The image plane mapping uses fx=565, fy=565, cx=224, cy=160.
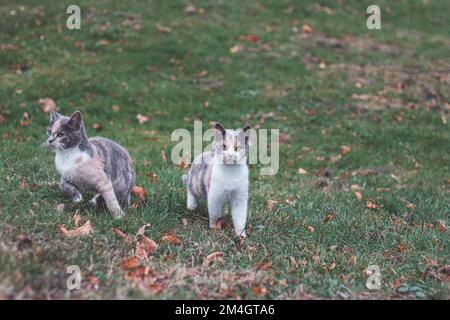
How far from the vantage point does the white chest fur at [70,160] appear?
255 inches

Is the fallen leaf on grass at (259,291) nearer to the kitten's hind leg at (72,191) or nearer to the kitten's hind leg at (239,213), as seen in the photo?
the kitten's hind leg at (239,213)

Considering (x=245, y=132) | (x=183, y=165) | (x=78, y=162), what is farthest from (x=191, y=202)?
(x=183, y=165)

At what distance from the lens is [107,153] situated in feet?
22.6

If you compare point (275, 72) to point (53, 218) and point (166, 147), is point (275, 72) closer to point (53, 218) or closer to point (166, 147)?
point (166, 147)

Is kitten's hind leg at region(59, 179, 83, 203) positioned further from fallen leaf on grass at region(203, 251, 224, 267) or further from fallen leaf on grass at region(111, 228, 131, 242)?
fallen leaf on grass at region(203, 251, 224, 267)

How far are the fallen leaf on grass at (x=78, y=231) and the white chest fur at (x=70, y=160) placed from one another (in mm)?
921

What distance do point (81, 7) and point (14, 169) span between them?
11430mm

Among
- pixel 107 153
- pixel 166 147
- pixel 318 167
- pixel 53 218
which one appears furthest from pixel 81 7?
pixel 53 218

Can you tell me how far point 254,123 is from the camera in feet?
43.7

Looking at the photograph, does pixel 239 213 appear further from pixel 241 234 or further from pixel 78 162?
pixel 78 162

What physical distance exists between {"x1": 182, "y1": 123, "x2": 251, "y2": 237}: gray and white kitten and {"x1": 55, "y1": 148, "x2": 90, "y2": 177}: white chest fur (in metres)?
1.47

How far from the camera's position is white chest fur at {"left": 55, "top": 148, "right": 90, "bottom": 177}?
6.47 metres

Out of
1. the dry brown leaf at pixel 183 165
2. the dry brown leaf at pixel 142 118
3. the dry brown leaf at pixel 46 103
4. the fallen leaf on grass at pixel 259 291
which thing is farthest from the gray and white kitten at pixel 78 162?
the dry brown leaf at pixel 46 103

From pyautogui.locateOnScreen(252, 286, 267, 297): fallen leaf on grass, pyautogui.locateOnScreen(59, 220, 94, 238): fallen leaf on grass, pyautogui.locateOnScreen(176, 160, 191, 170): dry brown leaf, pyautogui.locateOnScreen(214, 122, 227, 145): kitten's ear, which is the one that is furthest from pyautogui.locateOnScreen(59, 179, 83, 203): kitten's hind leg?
pyautogui.locateOnScreen(176, 160, 191, 170): dry brown leaf
